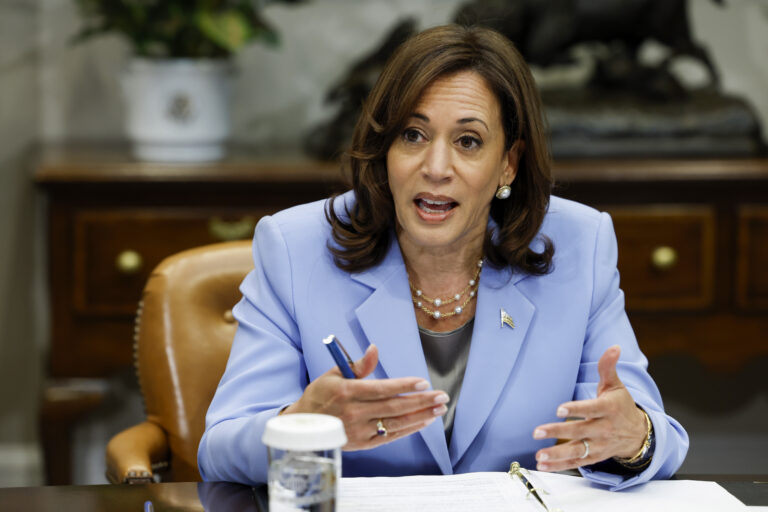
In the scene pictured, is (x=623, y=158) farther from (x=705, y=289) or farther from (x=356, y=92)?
(x=356, y=92)

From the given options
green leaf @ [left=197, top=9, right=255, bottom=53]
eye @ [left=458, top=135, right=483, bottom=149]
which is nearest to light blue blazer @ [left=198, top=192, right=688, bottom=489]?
eye @ [left=458, top=135, right=483, bottom=149]

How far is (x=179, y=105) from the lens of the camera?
3.23 metres

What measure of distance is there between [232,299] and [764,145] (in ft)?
6.02

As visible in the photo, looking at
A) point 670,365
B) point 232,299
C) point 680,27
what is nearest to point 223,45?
point 232,299

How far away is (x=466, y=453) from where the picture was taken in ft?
5.80

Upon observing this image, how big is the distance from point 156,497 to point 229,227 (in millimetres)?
1557

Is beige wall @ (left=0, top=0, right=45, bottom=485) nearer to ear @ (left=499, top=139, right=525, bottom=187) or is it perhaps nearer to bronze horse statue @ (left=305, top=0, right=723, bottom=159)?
bronze horse statue @ (left=305, top=0, right=723, bottom=159)

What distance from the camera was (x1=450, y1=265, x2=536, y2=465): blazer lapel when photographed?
5.74ft

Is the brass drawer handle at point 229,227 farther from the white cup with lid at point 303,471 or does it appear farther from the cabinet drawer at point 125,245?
the white cup with lid at point 303,471

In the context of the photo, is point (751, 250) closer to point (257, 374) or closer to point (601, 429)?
point (601, 429)

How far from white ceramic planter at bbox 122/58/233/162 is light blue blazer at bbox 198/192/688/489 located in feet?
4.66

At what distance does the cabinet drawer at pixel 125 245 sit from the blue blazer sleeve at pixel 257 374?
109cm

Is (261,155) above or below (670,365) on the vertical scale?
above

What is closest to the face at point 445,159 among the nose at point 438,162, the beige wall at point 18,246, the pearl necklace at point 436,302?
the nose at point 438,162
